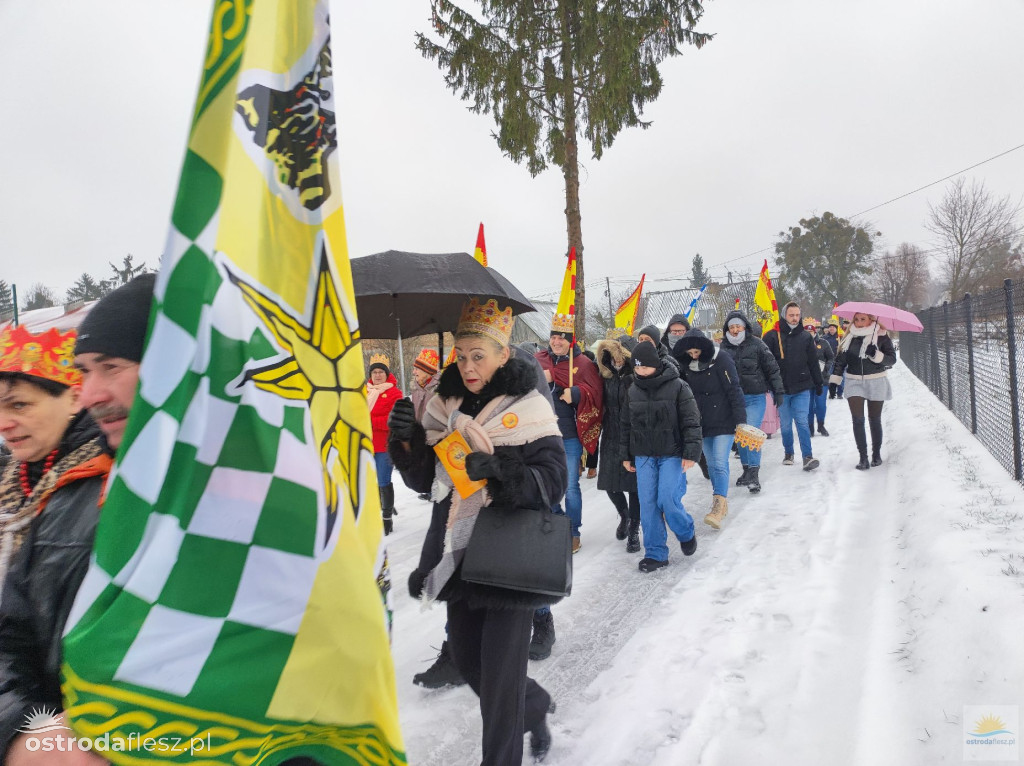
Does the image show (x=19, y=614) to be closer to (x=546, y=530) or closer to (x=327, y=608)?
(x=327, y=608)

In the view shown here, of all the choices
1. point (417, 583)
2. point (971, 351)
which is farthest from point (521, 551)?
point (971, 351)

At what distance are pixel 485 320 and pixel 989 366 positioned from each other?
24.9 ft

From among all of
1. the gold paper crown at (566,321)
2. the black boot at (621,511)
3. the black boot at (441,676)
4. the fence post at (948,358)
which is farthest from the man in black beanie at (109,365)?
the fence post at (948,358)

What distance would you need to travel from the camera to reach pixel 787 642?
3.55m

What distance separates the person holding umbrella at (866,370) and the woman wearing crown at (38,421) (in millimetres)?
7968

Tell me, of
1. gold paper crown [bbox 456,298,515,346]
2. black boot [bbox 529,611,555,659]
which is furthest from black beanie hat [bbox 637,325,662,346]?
gold paper crown [bbox 456,298,515,346]

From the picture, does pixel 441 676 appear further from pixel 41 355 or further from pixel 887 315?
pixel 887 315

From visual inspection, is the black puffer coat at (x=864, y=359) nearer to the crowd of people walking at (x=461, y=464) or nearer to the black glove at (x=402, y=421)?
the crowd of people walking at (x=461, y=464)

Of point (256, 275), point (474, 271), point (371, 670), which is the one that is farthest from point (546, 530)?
point (256, 275)

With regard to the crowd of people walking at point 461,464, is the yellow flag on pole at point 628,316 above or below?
above

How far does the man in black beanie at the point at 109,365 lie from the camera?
1.35 meters

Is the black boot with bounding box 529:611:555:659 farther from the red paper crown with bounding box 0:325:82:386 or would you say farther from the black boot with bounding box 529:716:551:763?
the red paper crown with bounding box 0:325:82:386

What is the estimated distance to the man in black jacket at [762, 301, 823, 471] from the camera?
26.3 feet

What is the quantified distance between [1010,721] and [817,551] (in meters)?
2.59
